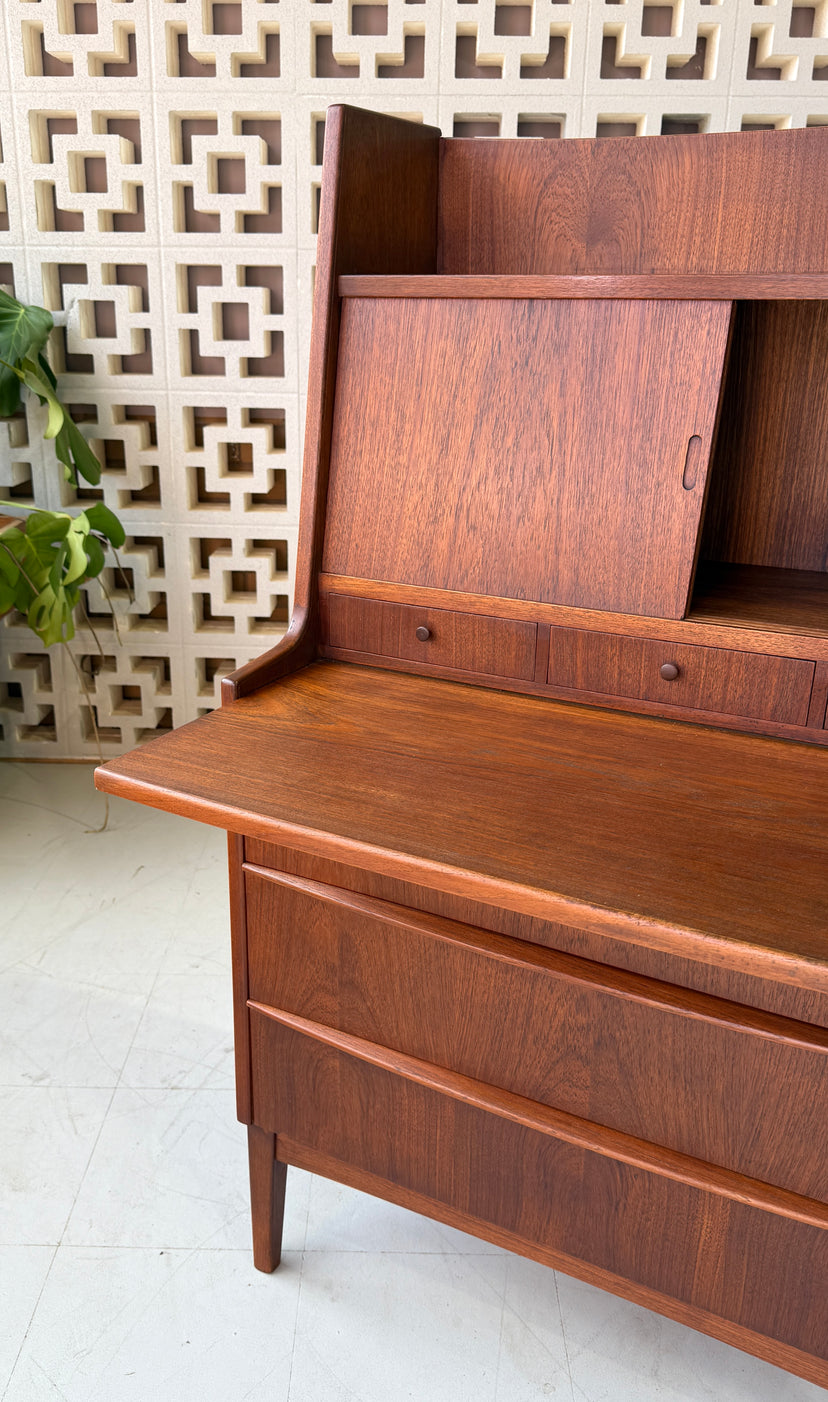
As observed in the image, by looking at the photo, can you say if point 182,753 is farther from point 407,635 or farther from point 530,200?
point 530,200

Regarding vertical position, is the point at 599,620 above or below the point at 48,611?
above

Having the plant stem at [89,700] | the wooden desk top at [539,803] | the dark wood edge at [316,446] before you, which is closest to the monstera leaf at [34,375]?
the plant stem at [89,700]

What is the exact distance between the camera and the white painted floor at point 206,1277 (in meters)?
1.45

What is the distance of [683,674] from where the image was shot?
4.60 feet

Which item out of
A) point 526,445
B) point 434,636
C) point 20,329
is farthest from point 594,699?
point 20,329

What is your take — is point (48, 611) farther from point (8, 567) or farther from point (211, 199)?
point (211, 199)

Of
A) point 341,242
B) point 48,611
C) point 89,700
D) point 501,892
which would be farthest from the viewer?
point 89,700

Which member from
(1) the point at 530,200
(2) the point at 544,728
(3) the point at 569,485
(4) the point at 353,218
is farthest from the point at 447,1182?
(1) the point at 530,200

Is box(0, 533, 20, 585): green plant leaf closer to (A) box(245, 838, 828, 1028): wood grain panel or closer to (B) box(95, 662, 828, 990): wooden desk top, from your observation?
(B) box(95, 662, 828, 990): wooden desk top

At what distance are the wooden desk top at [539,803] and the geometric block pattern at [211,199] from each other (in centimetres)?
164

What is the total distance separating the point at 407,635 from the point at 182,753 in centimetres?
45

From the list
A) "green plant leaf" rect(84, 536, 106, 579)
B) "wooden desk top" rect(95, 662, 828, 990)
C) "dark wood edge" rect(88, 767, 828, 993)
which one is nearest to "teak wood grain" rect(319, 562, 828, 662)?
"wooden desk top" rect(95, 662, 828, 990)

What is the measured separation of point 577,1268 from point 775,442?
46.8 inches

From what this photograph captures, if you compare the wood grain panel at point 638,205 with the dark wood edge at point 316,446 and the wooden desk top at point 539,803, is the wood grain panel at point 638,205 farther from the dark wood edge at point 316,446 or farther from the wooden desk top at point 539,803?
the wooden desk top at point 539,803
